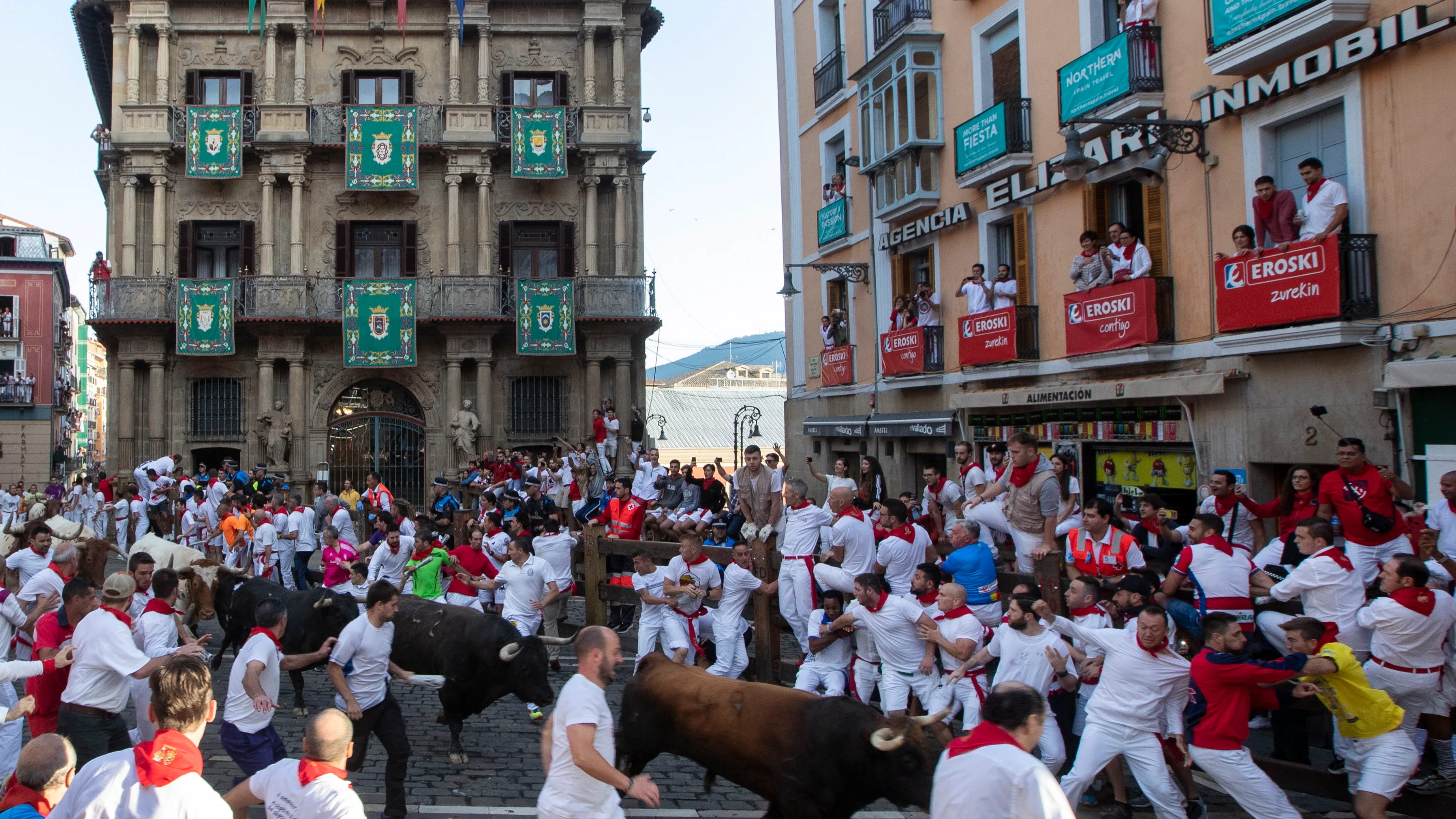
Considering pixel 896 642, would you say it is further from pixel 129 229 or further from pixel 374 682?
pixel 129 229

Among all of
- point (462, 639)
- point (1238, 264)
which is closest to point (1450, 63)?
point (1238, 264)

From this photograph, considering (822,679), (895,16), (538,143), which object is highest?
(538,143)

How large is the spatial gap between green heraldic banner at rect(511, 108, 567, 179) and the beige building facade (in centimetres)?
839

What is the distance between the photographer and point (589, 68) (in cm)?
3216

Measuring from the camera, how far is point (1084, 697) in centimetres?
911

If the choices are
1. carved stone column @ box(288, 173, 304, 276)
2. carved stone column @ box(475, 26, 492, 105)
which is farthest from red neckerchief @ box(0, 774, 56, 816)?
carved stone column @ box(475, 26, 492, 105)

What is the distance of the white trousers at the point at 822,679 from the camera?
32.1 feet

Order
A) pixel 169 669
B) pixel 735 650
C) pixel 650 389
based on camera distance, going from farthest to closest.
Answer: pixel 650 389 → pixel 735 650 → pixel 169 669

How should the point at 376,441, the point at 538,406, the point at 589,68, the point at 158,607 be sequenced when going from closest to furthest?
the point at 158,607, the point at 376,441, the point at 589,68, the point at 538,406

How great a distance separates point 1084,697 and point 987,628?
935mm

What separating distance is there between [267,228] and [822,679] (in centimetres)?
2620

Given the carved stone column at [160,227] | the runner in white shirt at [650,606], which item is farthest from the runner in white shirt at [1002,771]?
the carved stone column at [160,227]

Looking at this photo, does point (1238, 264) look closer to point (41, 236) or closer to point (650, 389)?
point (650, 389)

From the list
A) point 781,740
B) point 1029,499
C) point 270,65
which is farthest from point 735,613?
Result: point 270,65
